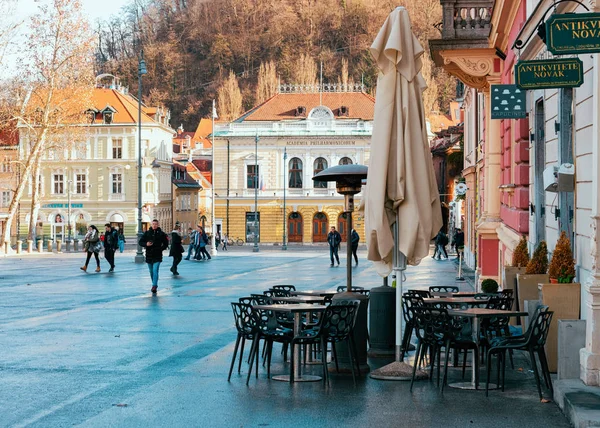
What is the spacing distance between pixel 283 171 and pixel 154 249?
58052 mm

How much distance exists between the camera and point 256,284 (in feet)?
91.4

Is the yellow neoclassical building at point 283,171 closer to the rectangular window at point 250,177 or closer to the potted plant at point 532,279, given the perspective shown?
the rectangular window at point 250,177

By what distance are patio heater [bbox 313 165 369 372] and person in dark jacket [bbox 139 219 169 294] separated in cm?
905

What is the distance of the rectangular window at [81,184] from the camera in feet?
276

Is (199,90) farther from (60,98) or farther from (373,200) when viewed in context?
(373,200)

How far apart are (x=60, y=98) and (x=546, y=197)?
48501mm

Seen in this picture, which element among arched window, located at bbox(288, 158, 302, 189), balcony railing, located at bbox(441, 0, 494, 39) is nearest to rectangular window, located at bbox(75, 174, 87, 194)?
arched window, located at bbox(288, 158, 302, 189)

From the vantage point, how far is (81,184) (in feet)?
277

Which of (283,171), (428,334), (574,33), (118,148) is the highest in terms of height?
(118,148)

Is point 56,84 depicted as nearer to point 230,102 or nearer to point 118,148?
point 118,148

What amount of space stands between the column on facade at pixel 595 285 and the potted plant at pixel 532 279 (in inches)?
107

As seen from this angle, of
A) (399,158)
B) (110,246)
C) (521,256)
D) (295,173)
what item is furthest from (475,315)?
(295,173)

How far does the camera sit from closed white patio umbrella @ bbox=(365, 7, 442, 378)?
11.0m

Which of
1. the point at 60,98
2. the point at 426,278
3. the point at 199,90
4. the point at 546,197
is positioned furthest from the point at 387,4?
the point at 546,197
